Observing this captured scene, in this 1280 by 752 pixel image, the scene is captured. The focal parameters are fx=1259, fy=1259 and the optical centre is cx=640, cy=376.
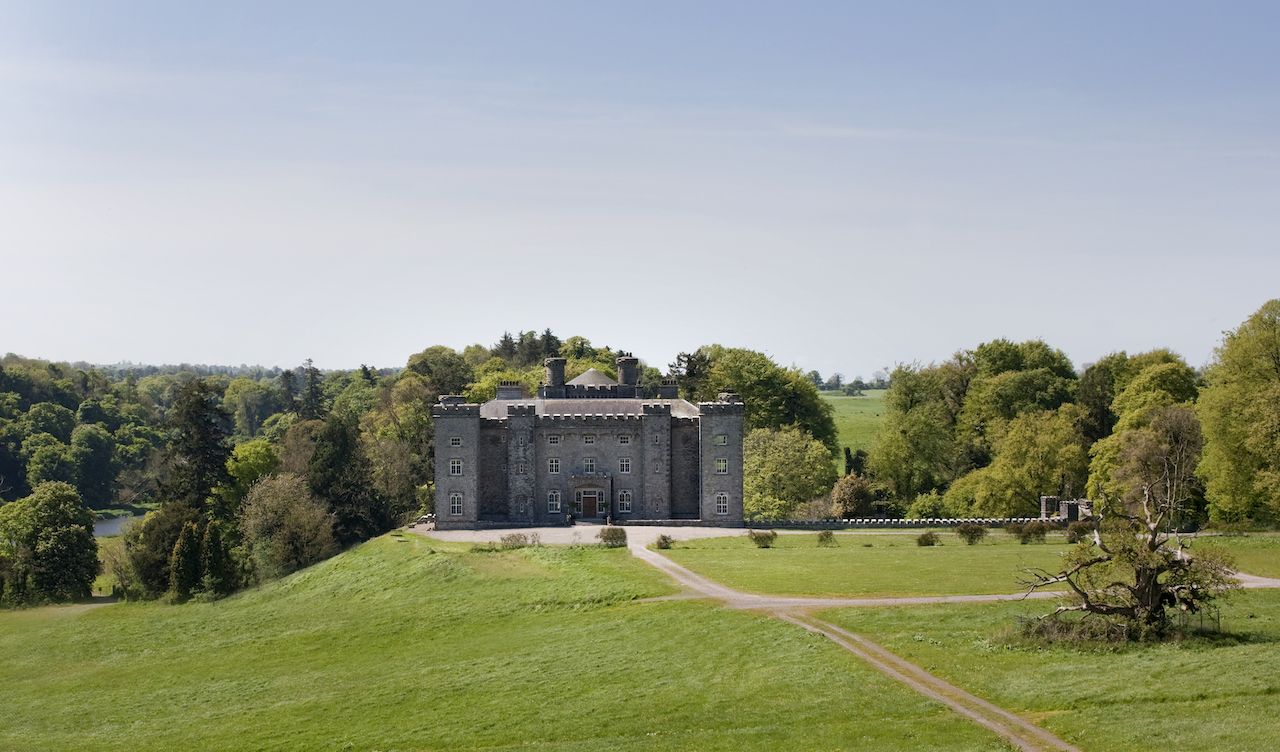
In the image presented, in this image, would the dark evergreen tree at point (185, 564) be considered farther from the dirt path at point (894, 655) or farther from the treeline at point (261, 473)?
the dirt path at point (894, 655)

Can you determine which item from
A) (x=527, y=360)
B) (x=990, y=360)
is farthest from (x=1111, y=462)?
(x=527, y=360)

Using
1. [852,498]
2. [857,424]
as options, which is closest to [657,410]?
[852,498]

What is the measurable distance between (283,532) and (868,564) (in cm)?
3545

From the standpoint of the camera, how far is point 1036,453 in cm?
7656

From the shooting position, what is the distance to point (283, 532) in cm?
7062

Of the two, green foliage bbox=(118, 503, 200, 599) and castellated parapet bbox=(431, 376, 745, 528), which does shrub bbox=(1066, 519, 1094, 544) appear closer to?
castellated parapet bbox=(431, 376, 745, 528)

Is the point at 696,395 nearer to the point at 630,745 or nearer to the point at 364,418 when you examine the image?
the point at 364,418

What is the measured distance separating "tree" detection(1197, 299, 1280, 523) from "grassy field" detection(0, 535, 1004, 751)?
30.2 m

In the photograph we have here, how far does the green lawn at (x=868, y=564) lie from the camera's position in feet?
145

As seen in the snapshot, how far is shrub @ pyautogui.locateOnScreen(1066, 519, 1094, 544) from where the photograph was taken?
5509cm

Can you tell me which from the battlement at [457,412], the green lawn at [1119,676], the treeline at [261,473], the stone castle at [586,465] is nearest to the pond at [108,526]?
the treeline at [261,473]

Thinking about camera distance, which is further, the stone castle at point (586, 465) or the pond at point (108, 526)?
the pond at point (108, 526)

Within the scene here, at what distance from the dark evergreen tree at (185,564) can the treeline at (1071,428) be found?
4173 centimetres

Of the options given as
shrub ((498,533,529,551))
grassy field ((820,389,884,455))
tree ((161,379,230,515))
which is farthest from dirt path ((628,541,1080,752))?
grassy field ((820,389,884,455))
